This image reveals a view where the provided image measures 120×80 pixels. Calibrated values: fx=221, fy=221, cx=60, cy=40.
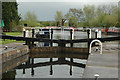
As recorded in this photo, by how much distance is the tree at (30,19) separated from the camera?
241 feet

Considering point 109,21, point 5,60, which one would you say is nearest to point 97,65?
point 5,60

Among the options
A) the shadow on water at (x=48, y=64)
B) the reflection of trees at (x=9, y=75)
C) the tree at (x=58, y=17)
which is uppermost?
the tree at (x=58, y=17)

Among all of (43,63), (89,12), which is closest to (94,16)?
(89,12)

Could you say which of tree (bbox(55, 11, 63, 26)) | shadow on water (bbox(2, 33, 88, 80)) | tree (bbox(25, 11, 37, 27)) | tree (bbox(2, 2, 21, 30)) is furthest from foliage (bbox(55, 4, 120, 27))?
shadow on water (bbox(2, 33, 88, 80))

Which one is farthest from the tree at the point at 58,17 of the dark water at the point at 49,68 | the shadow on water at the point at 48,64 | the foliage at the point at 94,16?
the dark water at the point at 49,68

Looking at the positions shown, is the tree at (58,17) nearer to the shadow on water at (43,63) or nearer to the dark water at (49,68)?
Answer: the shadow on water at (43,63)

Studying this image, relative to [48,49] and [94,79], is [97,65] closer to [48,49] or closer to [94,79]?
[94,79]

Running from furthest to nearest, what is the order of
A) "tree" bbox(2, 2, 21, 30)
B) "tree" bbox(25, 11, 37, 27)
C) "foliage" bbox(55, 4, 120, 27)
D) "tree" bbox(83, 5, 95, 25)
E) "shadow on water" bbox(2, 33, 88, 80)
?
"tree" bbox(83, 5, 95, 25)
"tree" bbox(25, 11, 37, 27)
"foliage" bbox(55, 4, 120, 27)
"tree" bbox(2, 2, 21, 30)
"shadow on water" bbox(2, 33, 88, 80)

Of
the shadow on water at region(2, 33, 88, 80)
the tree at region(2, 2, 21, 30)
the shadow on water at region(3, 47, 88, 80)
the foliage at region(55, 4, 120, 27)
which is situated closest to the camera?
the shadow on water at region(2, 33, 88, 80)

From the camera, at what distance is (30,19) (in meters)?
76.4

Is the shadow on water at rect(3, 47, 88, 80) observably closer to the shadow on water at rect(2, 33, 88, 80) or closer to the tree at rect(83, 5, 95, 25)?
the shadow on water at rect(2, 33, 88, 80)

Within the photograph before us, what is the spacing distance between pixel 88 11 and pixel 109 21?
770 inches

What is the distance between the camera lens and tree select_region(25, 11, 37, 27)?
7340cm

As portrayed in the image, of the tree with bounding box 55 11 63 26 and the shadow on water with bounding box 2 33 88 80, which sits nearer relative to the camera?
the shadow on water with bounding box 2 33 88 80
